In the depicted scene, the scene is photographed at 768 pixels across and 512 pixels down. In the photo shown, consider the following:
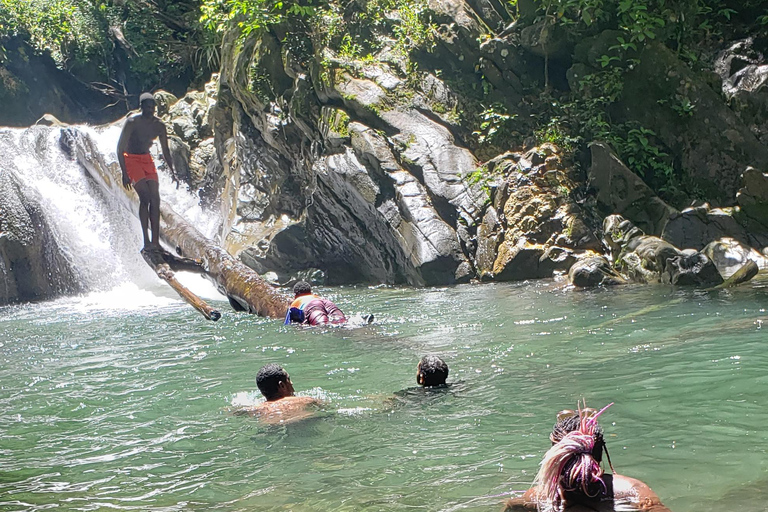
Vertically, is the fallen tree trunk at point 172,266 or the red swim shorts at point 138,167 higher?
the red swim shorts at point 138,167

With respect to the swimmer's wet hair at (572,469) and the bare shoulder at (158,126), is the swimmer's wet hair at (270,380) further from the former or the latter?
the bare shoulder at (158,126)

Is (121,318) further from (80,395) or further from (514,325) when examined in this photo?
(514,325)

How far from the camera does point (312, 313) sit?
10727 millimetres

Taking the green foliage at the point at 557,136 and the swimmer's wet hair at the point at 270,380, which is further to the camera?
the green foliage at the point at 557,136

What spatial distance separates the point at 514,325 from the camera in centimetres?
998

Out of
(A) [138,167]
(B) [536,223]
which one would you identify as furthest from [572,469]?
(B) [536,223]

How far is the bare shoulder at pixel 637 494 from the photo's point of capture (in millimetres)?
3160

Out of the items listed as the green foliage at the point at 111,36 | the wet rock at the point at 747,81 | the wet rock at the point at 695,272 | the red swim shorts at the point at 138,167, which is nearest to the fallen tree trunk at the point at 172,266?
the red swim shorts at the point at 138,167

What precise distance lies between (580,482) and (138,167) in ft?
34.3

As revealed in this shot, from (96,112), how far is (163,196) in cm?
1057

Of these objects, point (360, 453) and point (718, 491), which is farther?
point (360, 453)

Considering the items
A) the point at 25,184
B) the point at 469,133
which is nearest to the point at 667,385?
the point at 469,133

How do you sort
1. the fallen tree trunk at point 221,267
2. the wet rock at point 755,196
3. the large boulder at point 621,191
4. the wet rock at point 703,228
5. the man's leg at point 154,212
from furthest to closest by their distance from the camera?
the large boulder at point 621,191 < the wet rock at point 755,196 < the wet rock at point 703,228 < the man's leg at point 154,212 < the fallen tree trunk at point 221,267

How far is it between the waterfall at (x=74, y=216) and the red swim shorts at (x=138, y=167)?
5.29 m
